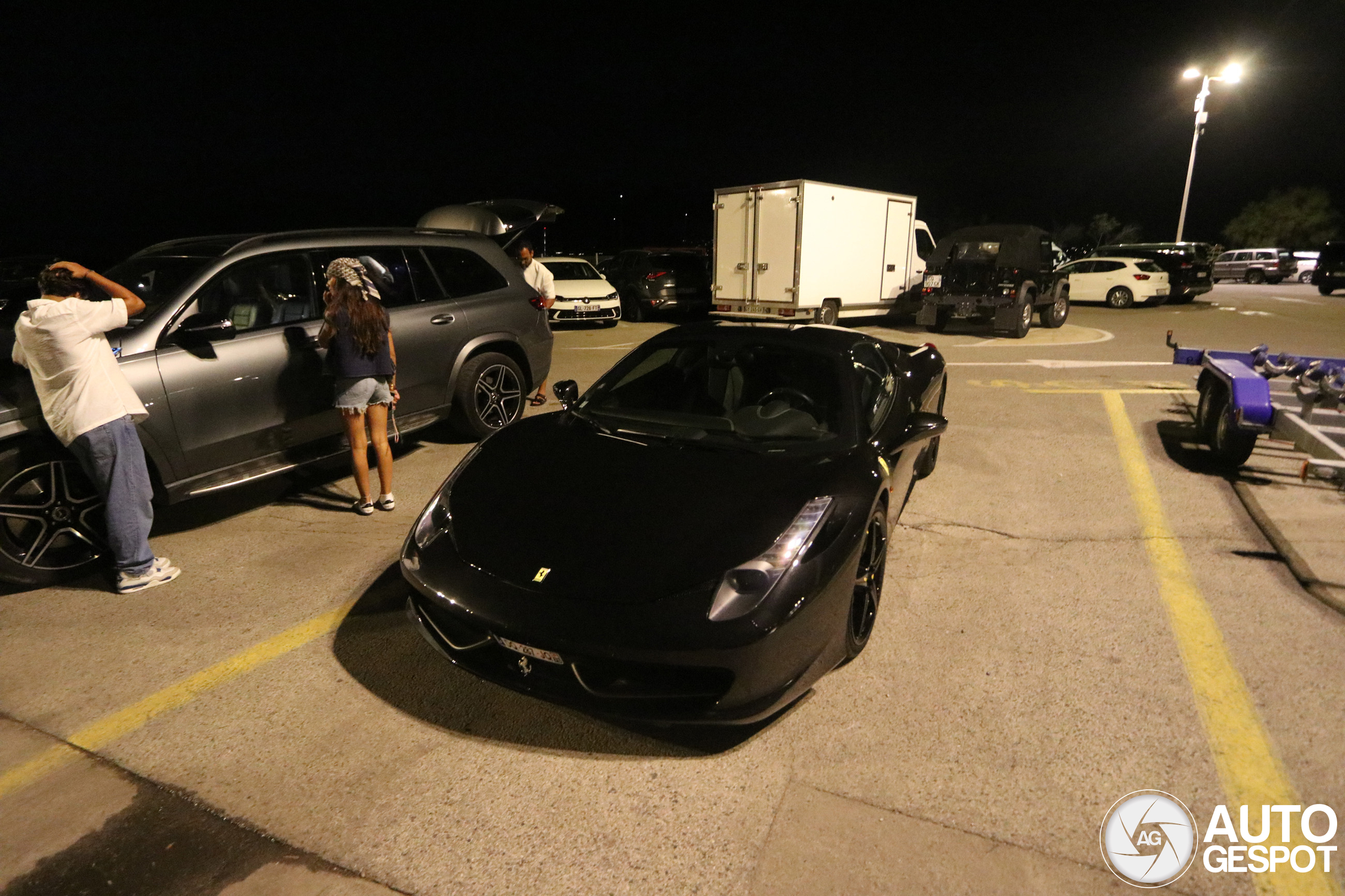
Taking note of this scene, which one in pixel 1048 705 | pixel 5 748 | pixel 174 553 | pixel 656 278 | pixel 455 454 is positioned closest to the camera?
pixel 5 748

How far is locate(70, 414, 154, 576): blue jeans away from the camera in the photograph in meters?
3.58

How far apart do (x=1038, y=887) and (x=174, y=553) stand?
457 centimetres

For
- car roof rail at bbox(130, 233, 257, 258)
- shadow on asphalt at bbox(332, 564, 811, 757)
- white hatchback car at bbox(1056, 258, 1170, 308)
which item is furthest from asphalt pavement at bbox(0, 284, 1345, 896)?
white hatchback car at bbox(1056, 258, 1170, 308)

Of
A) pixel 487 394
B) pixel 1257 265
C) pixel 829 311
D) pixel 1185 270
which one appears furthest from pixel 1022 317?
pixel 1257 265

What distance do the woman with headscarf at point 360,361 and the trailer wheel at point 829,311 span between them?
10.1 meters

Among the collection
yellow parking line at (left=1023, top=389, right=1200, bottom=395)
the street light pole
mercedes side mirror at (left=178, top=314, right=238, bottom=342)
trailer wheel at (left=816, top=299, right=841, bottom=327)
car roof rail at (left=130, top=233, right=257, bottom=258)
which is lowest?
yellow parking line at (left=1023, top=389, right=1200, bottom=395)

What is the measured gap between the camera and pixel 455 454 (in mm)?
6102

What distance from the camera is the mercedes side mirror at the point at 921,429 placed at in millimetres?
3520

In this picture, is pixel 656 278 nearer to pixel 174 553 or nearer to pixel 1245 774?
pixel 174 553

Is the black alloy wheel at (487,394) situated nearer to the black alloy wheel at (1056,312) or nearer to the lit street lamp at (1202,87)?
the black alloy wheel at (1056,312)

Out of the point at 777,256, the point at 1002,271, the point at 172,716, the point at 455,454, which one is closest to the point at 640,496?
the point at 172,716

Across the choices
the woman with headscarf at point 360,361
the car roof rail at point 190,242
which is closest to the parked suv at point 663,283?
the car roof rail at point 190,242

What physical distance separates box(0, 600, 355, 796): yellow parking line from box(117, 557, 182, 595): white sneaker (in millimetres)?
1040

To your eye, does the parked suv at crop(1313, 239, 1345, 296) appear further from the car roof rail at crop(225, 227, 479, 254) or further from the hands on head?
the hands on head
